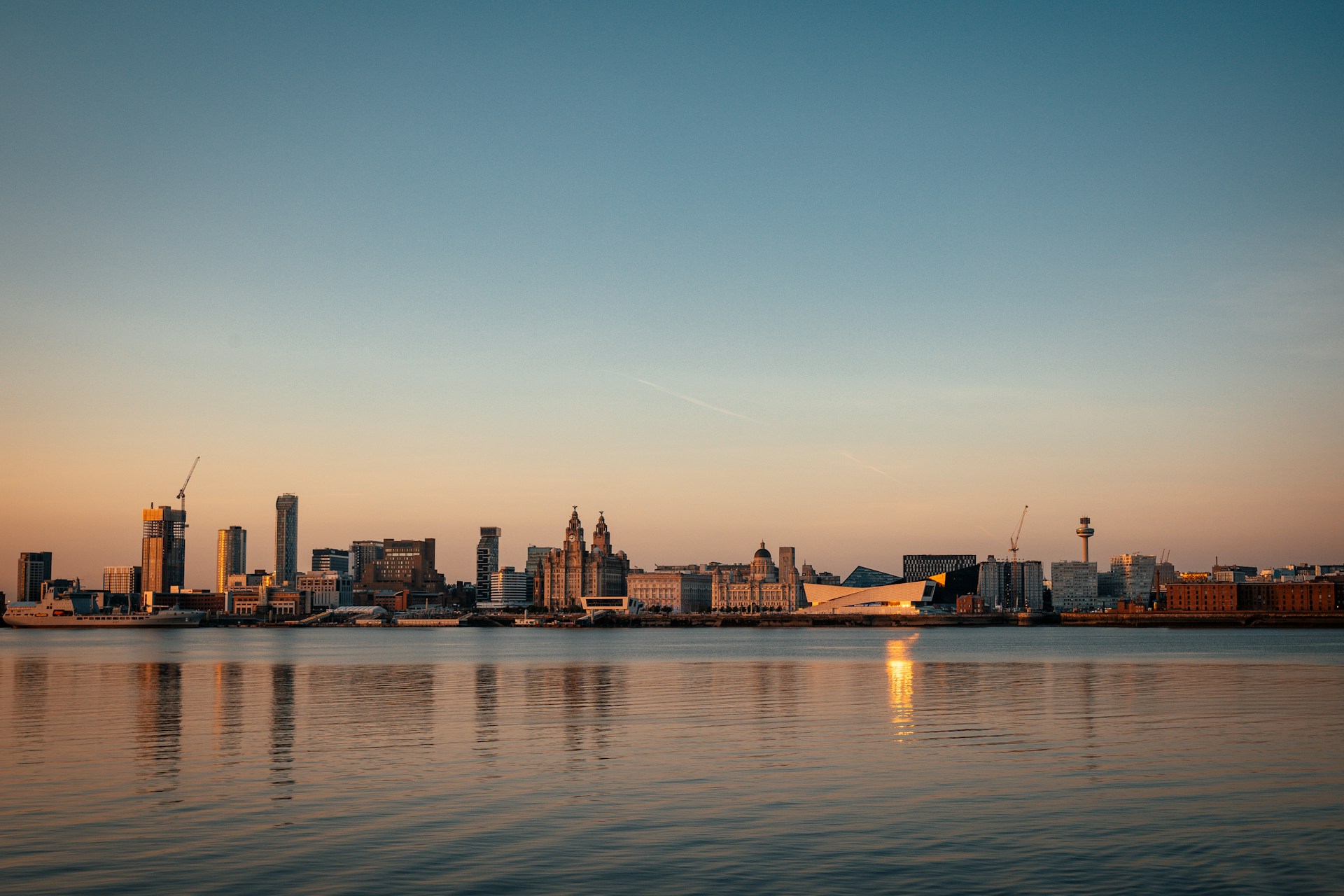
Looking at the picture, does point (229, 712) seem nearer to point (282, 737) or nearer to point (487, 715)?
point (487, 715)

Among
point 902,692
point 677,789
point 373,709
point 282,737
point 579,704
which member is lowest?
point 902,692

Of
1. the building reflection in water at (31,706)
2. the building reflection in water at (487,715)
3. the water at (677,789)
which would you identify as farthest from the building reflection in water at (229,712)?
the building reflection in water at (487,715)

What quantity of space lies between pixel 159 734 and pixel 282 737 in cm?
439

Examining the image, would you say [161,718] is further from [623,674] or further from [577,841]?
[623,674]

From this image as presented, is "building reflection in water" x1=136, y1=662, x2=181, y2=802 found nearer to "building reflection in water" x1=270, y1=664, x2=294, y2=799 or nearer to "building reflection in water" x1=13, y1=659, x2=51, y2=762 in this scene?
"building reflection in water" x1=270, y1=664, x2=294, y2=799

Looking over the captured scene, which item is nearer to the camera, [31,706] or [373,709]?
[373,709]

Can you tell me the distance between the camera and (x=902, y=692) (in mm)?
62750

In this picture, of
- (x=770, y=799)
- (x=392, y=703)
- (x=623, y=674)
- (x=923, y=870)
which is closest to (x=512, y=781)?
(x=770, y=799)

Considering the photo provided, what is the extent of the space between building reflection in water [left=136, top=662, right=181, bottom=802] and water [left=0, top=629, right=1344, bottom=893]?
23 cm

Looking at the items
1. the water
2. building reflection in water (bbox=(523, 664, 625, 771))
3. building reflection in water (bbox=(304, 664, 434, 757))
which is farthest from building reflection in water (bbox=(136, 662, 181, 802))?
building reflection in water (bbox=(523, 664, 625, 771))

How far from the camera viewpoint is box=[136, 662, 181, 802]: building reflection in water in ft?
103

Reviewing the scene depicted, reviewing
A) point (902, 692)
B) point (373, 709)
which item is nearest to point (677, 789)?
point (373, 709)

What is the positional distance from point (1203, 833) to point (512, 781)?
15747 mm

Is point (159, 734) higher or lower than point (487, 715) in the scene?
higher
